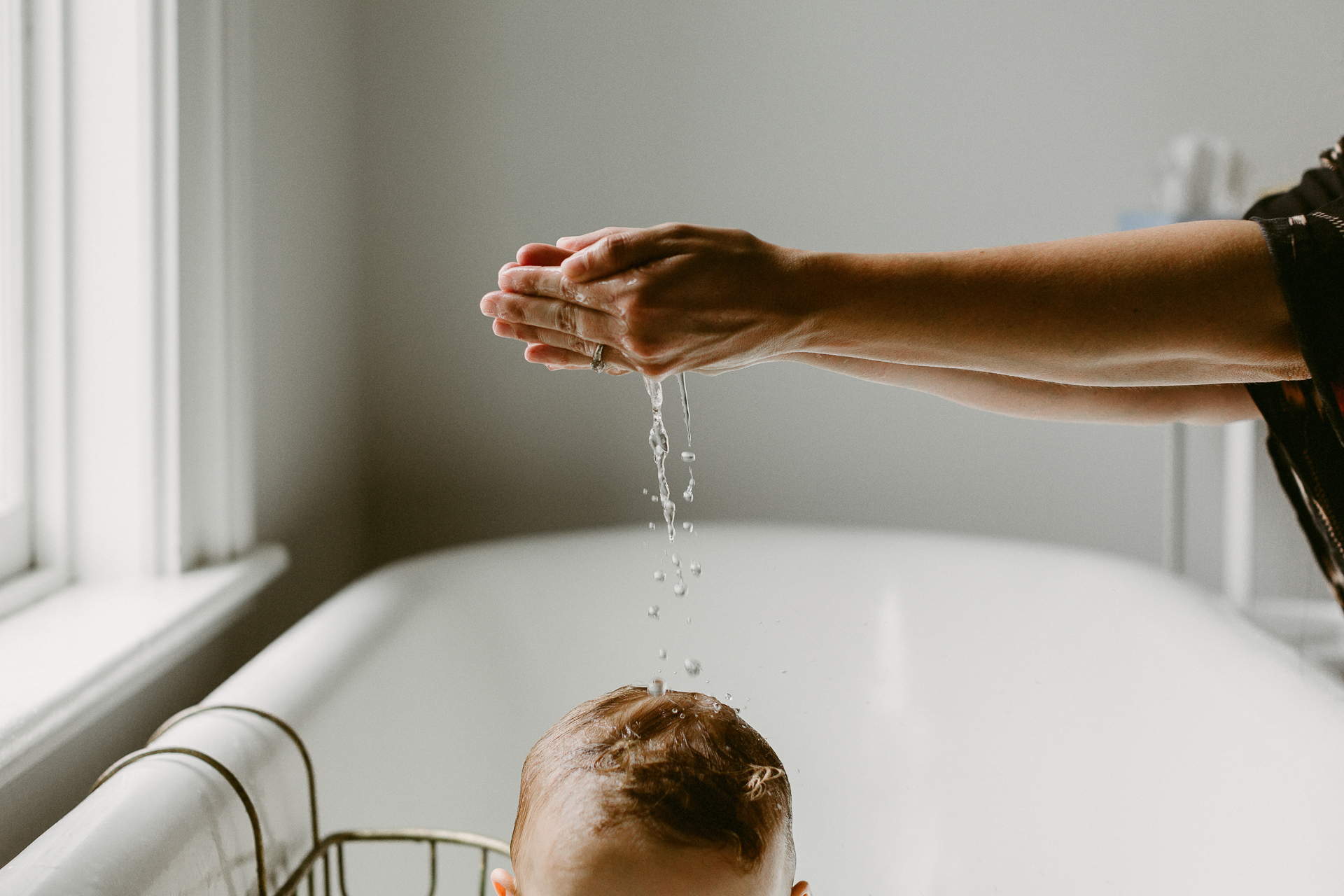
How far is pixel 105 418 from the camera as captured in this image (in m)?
1.20

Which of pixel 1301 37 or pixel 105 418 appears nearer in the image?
pixel 105 418

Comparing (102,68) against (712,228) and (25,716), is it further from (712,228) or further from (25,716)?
(712,228)

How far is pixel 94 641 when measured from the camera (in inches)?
40.2

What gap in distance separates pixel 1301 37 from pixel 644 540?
51.0 inches

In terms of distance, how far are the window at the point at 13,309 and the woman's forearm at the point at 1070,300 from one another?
89cm

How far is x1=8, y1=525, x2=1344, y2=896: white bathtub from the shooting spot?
98 cm

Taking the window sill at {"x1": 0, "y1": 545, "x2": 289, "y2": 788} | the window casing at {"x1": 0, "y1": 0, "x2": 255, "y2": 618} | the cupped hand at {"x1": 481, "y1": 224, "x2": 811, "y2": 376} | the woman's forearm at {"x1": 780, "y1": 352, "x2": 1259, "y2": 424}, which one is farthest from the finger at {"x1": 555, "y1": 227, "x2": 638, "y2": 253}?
the window casing at {"x1": 0, "y1": 0, "x2": 255, "y2": 618}

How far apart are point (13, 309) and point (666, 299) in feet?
2.83

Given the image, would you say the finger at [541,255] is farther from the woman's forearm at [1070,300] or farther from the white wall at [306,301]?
the white wall at [306,301]

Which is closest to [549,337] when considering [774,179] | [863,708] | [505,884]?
[505,884]

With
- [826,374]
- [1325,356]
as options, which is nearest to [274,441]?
[826,374]

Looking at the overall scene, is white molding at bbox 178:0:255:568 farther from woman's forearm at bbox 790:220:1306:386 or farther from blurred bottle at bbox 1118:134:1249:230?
blurred bottle at bbox 1118:134:1249:230

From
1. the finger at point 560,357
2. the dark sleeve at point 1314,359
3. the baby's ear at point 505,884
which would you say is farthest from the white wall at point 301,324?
the dark sleeve at point 1314,359

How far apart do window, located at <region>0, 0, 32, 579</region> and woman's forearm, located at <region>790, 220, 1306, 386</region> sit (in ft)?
2.93
